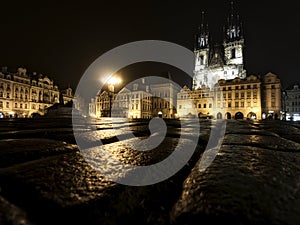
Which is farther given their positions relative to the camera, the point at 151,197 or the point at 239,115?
the point at 239,115

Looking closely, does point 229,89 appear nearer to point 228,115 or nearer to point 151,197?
point 228,115

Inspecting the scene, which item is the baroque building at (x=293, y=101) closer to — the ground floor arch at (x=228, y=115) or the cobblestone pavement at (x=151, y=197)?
the ground floor arch at (x=228, y=115)

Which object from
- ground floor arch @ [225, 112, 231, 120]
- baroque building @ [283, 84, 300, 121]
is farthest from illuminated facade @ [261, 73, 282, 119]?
baroque building @ [283, 84, 300, 121]

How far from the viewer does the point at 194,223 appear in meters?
0.47

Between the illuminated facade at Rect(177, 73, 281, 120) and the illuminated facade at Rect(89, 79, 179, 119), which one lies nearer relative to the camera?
the illuminated facade at Rect(177, 73, 281, 120)

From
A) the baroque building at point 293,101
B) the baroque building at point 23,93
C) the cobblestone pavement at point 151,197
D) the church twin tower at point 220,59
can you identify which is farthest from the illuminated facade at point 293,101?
the cobblestone pavement at point 151,197

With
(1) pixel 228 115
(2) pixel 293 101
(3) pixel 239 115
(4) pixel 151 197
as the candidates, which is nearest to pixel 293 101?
(2) pixel 293 101

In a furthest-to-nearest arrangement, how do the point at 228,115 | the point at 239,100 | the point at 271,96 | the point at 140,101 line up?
the point at 140,101, the point at 228,115, the point at 239,100, the point at 271,96

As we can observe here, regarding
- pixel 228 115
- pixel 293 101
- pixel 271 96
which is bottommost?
pixel 228 115

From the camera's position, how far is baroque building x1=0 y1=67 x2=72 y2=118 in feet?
136

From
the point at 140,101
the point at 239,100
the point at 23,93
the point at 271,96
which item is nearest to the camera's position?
the point at 271,96

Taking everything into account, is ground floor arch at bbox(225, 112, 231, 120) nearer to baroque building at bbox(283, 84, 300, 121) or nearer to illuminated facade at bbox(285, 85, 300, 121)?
baroque building at bbox(283, 84, 300, 121)

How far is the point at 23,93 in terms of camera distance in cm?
4569

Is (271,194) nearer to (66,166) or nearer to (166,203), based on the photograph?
(166,203)
